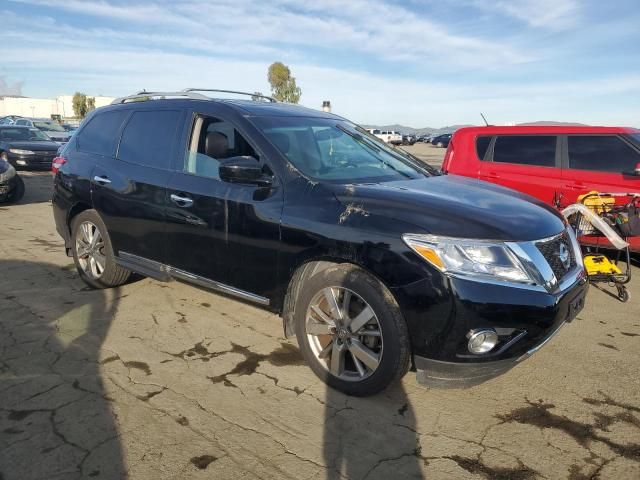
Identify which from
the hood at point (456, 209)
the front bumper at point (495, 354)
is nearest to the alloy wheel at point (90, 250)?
the hood at point (456, 209)

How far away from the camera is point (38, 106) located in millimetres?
101062

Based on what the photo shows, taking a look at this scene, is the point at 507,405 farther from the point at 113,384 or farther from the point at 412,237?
the point at 113,384

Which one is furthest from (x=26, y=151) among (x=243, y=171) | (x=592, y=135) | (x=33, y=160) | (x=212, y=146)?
(x=592, y=135)

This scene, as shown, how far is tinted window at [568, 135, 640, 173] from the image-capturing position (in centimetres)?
593

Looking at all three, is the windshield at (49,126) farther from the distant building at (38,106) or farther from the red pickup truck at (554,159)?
the distant building at (38,106)

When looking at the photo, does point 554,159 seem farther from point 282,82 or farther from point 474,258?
point 282,82

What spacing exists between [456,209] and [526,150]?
14.3ft

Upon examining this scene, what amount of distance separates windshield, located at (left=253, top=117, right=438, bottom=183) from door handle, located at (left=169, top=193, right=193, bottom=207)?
0.78 meters

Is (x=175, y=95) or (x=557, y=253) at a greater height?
(x=175, y=95)

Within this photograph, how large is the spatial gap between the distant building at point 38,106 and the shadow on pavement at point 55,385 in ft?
324

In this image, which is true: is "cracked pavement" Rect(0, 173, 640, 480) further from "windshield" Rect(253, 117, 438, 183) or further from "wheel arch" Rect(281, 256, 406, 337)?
"windshield" Rect(253, 117, 438, 183)

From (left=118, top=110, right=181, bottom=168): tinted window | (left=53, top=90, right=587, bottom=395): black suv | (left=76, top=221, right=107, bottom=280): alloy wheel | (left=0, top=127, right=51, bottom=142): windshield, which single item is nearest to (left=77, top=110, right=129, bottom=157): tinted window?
(left=53, top=90, right=587, bottom=395): black suv

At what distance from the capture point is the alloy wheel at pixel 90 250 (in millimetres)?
4840

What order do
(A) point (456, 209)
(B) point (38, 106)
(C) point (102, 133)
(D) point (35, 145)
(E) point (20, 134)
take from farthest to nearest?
(B) point (38, 106) < (E) point (20, 134) < (D) point (35, 145) < (C) point (102, 133) < (A) point (456, 209)
